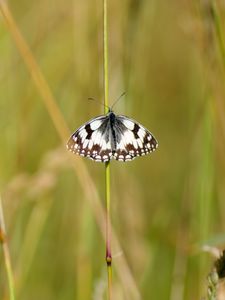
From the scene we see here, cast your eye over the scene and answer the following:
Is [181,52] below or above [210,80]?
above

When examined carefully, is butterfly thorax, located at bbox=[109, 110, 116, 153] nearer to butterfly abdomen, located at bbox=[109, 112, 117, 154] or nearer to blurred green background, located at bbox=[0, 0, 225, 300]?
butterfly abdomen, located at bbox=[109, 112, 117, 154]

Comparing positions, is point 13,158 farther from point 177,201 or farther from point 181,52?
point 181,52

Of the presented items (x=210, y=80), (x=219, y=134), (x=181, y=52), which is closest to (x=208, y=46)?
(x=210, y=80)

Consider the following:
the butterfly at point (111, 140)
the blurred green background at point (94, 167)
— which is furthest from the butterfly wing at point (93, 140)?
the blurred green background at point (94, 167)

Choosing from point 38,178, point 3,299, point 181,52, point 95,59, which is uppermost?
point 181,52

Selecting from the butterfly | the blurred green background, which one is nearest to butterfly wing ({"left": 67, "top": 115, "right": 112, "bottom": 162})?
the butterfly

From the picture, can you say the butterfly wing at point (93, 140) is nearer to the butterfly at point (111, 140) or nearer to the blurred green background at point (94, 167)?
the butterfly at point (111, 140)

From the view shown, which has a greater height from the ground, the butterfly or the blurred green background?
the blurred green background
